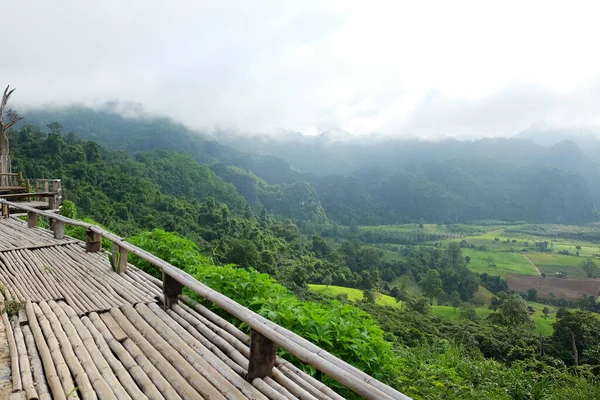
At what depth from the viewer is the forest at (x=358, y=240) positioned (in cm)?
460

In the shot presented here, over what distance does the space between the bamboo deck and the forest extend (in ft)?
2.92

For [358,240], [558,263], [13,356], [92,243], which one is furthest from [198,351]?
[558,263]

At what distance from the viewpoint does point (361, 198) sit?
139375 millimetres

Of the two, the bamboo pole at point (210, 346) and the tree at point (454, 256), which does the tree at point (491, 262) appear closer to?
the tree at point (454, 256)

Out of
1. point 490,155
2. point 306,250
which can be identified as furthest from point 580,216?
point 306,250

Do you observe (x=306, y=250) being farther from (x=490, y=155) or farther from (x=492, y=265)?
(x=490, y=155)

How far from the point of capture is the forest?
4.60 m

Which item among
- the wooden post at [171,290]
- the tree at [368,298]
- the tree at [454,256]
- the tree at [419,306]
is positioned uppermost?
the wooden post at [171,290]

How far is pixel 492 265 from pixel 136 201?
66.0 metres

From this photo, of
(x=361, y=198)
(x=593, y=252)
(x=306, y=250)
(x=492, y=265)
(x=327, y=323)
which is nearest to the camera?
(x=327, y=323)

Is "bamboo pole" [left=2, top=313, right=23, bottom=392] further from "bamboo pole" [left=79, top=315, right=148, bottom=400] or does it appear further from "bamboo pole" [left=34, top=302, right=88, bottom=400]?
"bamboo pole" [left=79, top=315, right=148, bottom=400]

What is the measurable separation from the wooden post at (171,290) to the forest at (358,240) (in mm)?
825

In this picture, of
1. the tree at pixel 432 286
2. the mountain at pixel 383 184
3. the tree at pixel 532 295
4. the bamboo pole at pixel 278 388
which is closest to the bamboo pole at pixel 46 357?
the bamboo pole at pixel 278 388

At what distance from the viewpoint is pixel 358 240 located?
8025 cm
